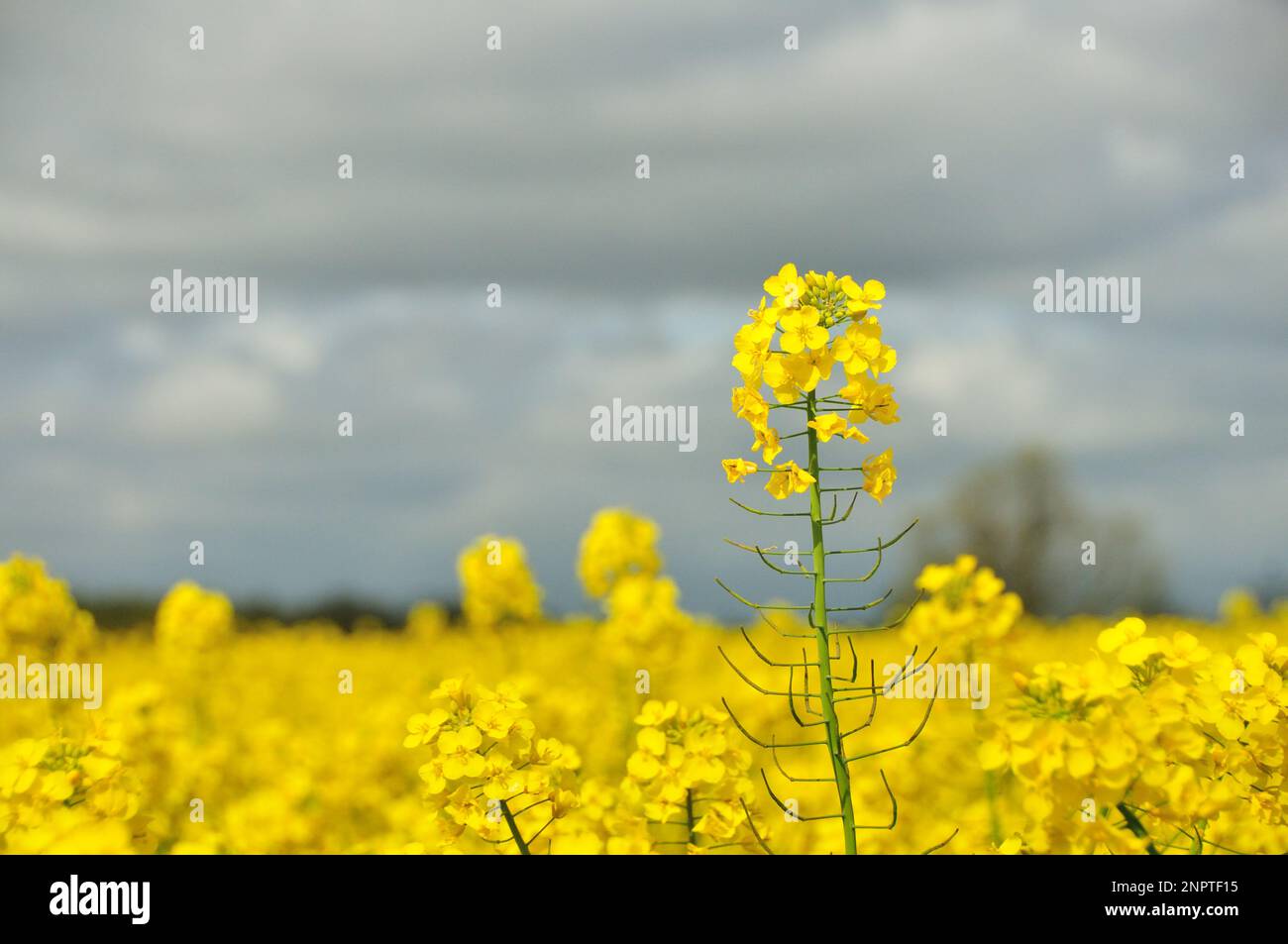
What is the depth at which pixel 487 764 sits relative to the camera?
2.78 meters

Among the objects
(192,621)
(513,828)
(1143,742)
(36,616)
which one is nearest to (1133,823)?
(1143,742)

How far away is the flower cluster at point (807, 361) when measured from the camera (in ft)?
8.52

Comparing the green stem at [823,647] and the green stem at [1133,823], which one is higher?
the green stem at [823,647]

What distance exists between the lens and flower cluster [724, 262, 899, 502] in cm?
260

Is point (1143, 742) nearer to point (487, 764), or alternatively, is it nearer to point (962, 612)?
point (487, 764)

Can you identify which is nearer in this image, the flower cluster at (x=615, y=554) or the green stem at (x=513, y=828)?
the green stem at (x=513, y=828)

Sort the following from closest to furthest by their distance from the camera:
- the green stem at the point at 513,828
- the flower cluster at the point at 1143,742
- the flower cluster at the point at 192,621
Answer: the flower cluster at the point at 1143,742
the green stem at the point at 513,828
the flower cluster at the point at 192,621

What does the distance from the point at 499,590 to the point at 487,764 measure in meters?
4.53

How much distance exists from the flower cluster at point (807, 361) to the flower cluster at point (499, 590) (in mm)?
4731

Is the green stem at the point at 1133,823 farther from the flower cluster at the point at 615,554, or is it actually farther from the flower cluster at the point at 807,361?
the flower cluster at the point at 615,554

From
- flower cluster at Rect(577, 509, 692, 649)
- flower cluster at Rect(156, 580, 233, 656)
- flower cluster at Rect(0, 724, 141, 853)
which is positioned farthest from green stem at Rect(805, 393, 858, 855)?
flower cluster at Rect(156, 580, 233, 656)

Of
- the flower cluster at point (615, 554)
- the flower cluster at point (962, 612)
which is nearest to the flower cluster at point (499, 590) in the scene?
the flower cluster at point (615, 554)
